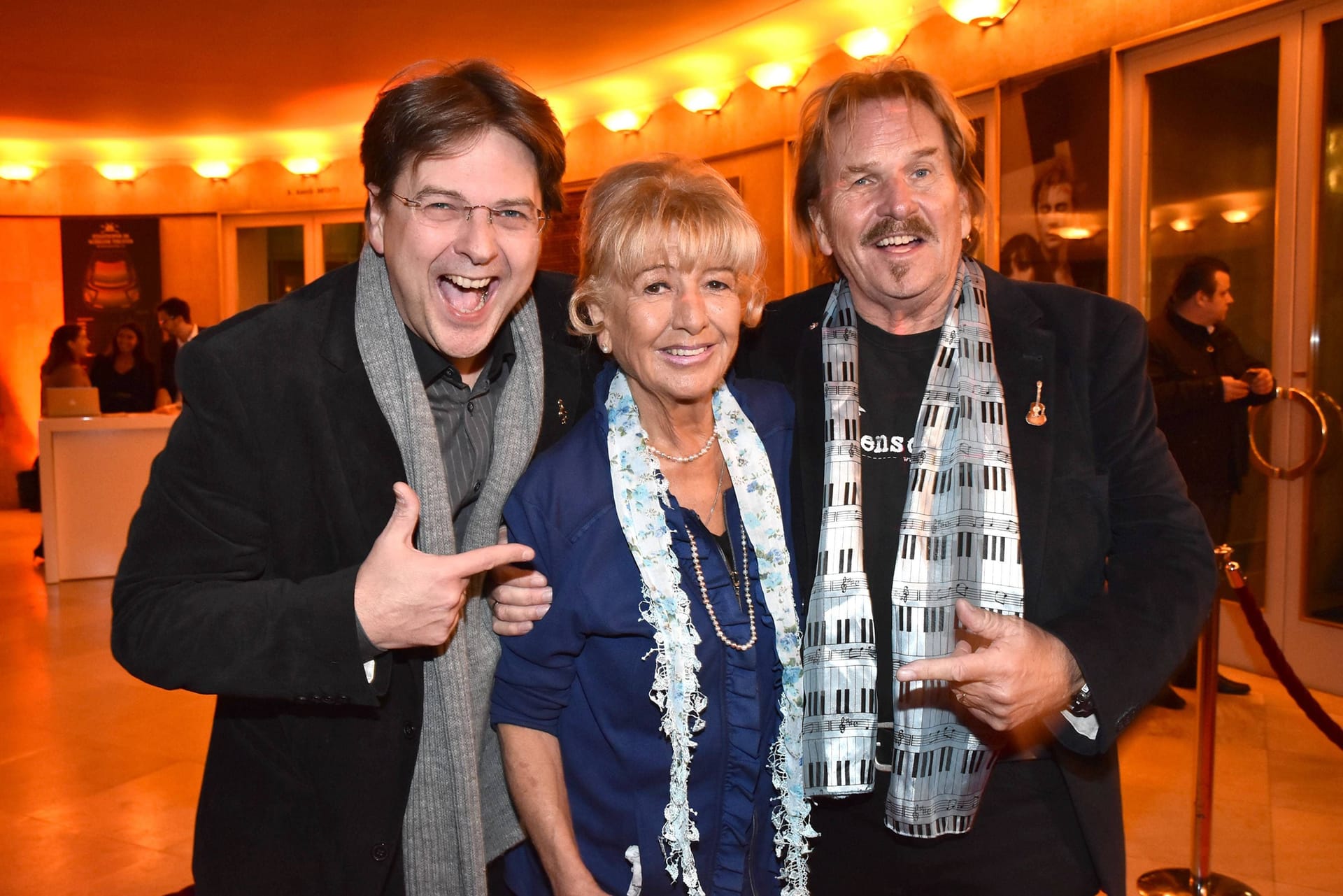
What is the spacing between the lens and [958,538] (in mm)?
1794

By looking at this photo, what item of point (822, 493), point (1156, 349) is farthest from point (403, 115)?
point (1156, 349)

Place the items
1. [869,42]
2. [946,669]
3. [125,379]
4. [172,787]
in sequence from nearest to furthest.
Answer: [946,669] → [172,787] → [869,42] → [125,379]

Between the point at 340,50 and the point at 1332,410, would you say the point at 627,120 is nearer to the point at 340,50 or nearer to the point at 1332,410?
the point at 340,50

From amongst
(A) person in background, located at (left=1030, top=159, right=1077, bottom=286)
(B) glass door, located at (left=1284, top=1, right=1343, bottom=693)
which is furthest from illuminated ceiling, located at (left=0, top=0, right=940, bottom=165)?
(B) glass door, located at (left=1284, top=1, right=1343, bottom=693)

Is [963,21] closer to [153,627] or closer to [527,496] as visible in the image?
[527,496]

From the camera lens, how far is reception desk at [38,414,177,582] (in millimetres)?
8383

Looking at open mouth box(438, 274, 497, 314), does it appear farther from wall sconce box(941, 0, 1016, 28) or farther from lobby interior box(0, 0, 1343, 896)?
wall sconce box(941, 0, 1016, 28)

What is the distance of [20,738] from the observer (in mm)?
4887

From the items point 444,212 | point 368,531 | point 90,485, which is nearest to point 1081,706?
point 368,531

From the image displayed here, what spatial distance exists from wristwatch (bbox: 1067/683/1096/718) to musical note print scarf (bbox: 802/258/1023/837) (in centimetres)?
20

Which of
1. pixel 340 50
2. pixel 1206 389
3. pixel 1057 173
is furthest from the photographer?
pixel 340 50

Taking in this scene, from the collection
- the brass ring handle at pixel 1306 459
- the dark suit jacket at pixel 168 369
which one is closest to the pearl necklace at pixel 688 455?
the brass ring handle at pixel 1306 459

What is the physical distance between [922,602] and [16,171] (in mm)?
15408

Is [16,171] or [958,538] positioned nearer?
[958,538]
